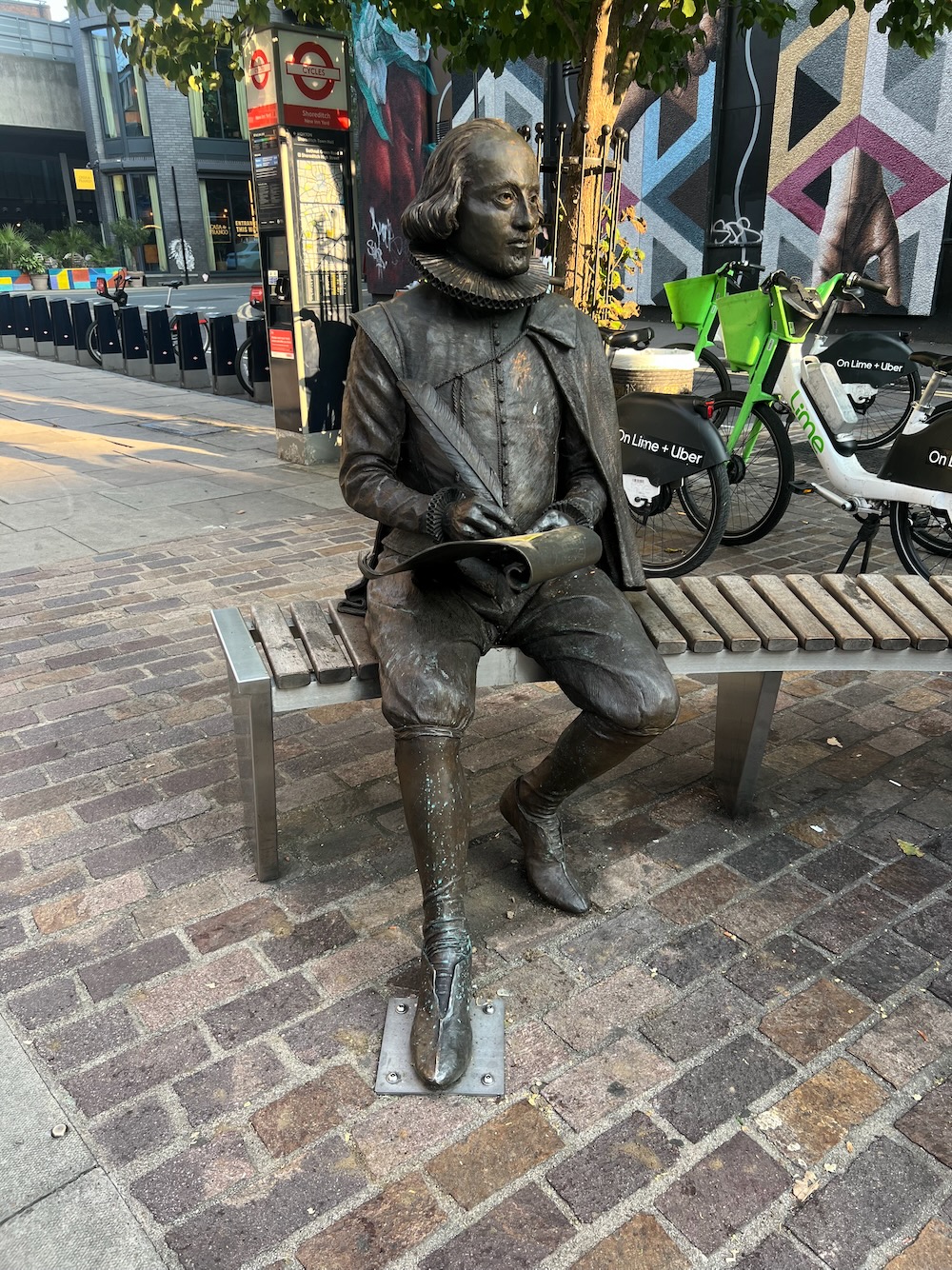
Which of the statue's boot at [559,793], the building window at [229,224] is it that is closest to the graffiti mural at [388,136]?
the statue's boot at [559,793]

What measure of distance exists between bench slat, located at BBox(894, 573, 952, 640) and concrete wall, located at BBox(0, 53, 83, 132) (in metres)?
49.7

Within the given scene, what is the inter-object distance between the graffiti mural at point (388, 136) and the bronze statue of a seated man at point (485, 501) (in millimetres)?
15084

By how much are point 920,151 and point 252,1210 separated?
12695mm

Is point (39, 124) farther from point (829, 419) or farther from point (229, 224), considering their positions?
point (829, 419)

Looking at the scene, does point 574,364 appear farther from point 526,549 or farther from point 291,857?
point 291,857

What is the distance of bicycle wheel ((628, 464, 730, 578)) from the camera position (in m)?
4.92

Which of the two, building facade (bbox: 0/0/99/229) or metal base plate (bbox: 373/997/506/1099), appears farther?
building facade (bbox: 0/0/99/229)

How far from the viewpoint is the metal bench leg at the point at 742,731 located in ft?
9.85

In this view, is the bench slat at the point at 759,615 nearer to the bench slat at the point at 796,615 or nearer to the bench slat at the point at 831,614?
the bench slat at the point at 796,615

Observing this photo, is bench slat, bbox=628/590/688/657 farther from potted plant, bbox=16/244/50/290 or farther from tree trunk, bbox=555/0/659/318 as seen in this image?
potted plant, bbox=16/244/50/290

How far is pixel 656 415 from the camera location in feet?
15.8

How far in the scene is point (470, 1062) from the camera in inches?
84.1

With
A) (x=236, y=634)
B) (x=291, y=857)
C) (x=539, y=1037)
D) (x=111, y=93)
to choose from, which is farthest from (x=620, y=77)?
(x=111, y=93)

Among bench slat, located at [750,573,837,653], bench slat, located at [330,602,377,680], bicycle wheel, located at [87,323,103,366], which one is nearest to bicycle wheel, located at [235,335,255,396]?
bicycle wheel, located at [87,323,103,366]
